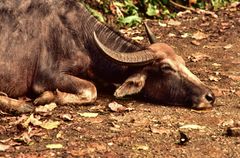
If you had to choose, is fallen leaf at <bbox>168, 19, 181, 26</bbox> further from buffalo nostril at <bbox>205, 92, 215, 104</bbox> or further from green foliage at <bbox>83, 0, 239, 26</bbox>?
buffalo nostril at <bbox>205, 92, 215, 104</bbox>

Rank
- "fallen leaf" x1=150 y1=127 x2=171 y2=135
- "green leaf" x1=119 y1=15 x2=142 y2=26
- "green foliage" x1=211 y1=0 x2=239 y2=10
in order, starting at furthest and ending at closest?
"green foliage" x1=211 y1=0 x2=239 y2=10 < "green leaf" x1=119 y1=15 x2=142 y2=26 < "fallen leaf" x1=150 y1=127 x2=171 y2=135

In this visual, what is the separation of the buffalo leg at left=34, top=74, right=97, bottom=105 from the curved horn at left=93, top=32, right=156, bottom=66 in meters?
0.45

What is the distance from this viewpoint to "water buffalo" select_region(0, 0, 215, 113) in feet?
21.2

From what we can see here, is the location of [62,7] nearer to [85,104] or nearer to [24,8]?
[24,8]

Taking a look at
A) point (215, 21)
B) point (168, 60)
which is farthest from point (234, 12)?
point (168, 60)

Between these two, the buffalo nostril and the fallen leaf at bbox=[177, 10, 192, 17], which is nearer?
the buffalo nostril

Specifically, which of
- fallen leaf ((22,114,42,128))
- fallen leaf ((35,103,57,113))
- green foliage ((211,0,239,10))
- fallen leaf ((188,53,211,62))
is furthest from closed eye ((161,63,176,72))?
green foliage ((211,0,239,10))

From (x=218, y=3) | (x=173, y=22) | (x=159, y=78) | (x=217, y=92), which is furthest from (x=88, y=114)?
(x=218, y=3)

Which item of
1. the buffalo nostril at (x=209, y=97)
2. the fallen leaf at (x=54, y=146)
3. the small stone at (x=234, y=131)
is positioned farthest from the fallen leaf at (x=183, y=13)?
the fallen leaf at (x=54, y=146)

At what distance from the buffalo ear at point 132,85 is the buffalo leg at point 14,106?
3.36 ft

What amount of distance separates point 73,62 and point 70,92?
0.40 m

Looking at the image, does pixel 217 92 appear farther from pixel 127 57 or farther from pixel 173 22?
Result: pixel 173 22

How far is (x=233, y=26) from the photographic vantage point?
10688mm

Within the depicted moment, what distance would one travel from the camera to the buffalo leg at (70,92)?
643 cm
